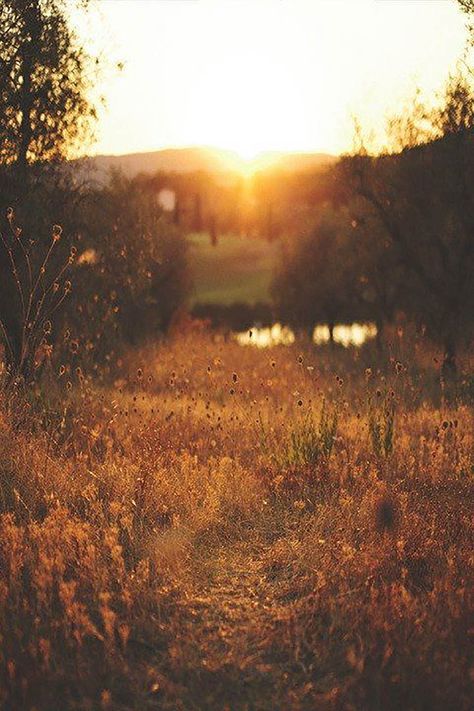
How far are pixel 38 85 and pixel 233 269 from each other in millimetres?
73074

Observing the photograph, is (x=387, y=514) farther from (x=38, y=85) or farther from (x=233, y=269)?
(x=233, y=269)

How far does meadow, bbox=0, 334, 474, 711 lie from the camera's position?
410 centimetres

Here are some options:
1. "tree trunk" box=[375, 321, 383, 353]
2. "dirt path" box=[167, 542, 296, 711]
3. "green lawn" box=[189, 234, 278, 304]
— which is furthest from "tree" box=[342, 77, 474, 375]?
"green lawn" box=[189, 234, 278, 304]

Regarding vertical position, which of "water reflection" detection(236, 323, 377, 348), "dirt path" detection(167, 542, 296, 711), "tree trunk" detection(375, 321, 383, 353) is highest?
"dirt path" detection(167, 542, 296, 711)

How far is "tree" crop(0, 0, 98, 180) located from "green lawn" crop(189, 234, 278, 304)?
50.0m

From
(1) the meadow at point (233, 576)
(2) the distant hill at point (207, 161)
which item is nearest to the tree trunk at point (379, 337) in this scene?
(1) the meadow at point (233, 576)

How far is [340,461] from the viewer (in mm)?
7965

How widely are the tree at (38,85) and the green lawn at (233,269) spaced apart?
5003 cm

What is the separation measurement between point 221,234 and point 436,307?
91.0 metres

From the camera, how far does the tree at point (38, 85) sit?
1112cm

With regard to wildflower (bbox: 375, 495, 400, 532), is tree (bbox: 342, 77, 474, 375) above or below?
above

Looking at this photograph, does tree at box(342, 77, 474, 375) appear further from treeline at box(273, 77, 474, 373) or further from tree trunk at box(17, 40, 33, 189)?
tree trunk at box(17, 40, 33, 189)

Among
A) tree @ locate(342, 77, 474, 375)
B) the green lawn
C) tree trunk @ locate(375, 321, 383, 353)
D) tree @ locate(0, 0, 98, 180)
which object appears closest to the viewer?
tree @ locate(0, 0, 98, 180)

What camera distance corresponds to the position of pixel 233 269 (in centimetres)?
8438
